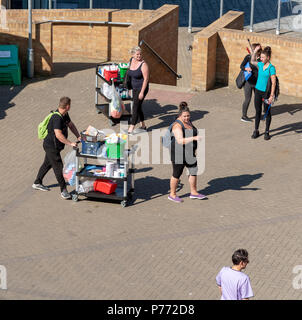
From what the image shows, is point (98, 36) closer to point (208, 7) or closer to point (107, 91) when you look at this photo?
point (107, 91)

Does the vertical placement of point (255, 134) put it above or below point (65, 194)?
above

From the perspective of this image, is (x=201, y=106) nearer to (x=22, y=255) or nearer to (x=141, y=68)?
(x=141, y=68)

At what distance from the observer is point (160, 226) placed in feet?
39.3

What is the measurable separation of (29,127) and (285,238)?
670 cm

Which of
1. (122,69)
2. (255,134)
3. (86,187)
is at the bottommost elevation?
(86,187)

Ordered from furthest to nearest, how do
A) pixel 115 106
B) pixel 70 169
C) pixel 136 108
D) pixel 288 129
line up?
1. pixel 288 129
2. pixel 115 106
3. pixel 136 108
4. pixel 70 169

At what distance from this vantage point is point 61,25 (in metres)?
21.8

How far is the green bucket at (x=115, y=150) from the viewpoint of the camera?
40.4ft

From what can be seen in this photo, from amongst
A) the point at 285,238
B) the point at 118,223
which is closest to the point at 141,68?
the point at 118,223

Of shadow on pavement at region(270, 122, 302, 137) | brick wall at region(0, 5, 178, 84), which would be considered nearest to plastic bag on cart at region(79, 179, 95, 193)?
shadow on pavement at region(270, 122, 302, 137)

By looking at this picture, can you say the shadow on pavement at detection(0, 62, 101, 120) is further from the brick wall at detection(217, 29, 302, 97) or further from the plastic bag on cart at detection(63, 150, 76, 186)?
the plastic bag on cart at detection(63, 150, 76, 186)

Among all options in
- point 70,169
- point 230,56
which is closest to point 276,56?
point 230,56

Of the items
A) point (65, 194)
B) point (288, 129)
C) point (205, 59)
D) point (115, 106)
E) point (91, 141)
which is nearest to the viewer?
point (91, 141)

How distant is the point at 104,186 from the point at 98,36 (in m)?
9.78
